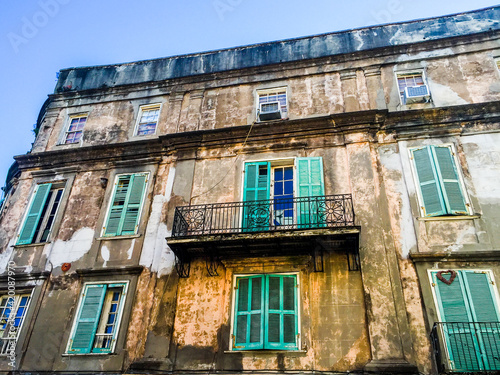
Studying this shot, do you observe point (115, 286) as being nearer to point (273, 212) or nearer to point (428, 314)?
point (273, 212)

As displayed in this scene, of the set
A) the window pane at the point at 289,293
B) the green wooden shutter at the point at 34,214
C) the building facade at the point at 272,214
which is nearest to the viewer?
the building facade at the point at 272,214

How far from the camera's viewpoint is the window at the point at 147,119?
14.1 m

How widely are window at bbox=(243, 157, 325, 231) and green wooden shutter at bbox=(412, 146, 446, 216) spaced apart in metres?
2.45

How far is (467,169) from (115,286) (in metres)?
9.26

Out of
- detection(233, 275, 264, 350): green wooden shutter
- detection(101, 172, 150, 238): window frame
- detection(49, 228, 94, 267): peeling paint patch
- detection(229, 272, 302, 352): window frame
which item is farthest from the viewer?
detection(101, 172, 150, 238): window frame

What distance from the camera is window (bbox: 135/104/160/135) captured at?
1415 cm

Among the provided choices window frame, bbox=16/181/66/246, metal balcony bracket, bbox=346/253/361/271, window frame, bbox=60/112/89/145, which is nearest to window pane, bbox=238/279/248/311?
metal balcony bracket, bbox=346/253/361/271

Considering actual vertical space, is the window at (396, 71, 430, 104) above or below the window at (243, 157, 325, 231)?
above

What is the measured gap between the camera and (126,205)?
40.0 feet

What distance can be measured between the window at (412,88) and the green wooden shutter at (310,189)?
131 inches

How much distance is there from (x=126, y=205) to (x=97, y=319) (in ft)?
10.6

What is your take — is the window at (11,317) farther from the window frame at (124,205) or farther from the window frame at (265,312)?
the window frame at (265,312)

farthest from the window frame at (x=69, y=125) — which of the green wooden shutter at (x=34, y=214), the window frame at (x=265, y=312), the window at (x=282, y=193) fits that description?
the window frame at (x=265, y=312)

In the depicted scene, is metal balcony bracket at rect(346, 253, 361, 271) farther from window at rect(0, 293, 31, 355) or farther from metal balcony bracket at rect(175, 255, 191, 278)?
window at rect(0, 293, 31, 355)
